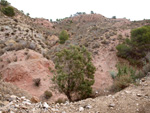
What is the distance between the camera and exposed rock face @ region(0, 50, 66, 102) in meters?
10.2

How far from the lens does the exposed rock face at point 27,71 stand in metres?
10.2

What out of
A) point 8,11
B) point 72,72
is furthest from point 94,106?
point 8,11

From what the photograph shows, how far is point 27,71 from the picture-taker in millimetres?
11523


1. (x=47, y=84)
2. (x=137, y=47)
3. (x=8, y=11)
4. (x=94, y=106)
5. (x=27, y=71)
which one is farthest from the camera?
(x=8, y=11)

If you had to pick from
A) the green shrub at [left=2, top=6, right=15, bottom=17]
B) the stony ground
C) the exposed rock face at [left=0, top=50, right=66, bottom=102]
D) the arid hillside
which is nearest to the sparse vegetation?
the arid hillside

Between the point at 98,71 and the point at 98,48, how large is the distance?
5700mm

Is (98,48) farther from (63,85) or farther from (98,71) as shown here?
(63,85)

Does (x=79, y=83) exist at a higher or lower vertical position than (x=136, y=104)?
lower

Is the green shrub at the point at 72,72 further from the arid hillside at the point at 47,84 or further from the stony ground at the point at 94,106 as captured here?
the stony ground at the point at 94,106

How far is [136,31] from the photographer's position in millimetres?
16219

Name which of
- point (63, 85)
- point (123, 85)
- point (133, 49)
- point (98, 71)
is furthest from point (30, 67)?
point (133, 49)

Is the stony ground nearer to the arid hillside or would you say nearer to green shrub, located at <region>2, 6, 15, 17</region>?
the arid hillside

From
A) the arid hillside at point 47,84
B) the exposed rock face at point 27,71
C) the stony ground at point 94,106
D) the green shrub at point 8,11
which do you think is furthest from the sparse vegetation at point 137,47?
the green shrub at point 8,11

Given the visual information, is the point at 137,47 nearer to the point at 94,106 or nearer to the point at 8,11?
the point at 94,106
